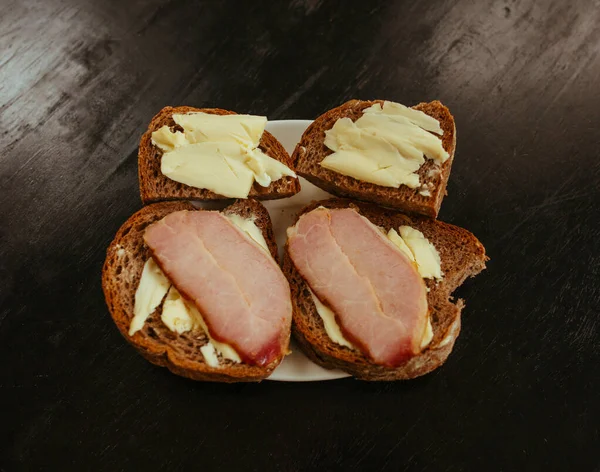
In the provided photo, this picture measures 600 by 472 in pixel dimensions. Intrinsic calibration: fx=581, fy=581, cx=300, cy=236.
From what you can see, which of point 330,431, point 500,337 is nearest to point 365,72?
point 500,337

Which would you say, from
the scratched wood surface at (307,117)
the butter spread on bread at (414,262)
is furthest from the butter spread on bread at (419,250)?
the scratched wood surface at (307,117)

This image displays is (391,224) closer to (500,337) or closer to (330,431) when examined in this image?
(500,337)

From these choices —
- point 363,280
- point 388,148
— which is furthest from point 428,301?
point 388,148

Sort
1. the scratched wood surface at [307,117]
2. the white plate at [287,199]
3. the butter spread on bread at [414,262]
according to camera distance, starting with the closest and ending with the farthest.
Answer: the butter spread on bread at [414,262], the scratched wood surface at [307,117], the white plate at [287,199]

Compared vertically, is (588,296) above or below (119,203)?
below

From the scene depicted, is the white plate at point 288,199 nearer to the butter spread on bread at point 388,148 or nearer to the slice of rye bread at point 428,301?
the slice of rye bread at point 428,301

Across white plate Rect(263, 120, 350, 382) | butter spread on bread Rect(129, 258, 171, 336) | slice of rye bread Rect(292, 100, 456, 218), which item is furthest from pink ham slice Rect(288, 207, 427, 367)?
butter spread on bread Rect(129, 258, 171, 336)

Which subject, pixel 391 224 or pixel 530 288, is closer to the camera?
pixel 391 224

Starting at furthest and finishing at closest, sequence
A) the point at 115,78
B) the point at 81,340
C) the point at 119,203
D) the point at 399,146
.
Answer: the point at 115,78, the point at 119,203, the point at 81,340, the point at 399,146
